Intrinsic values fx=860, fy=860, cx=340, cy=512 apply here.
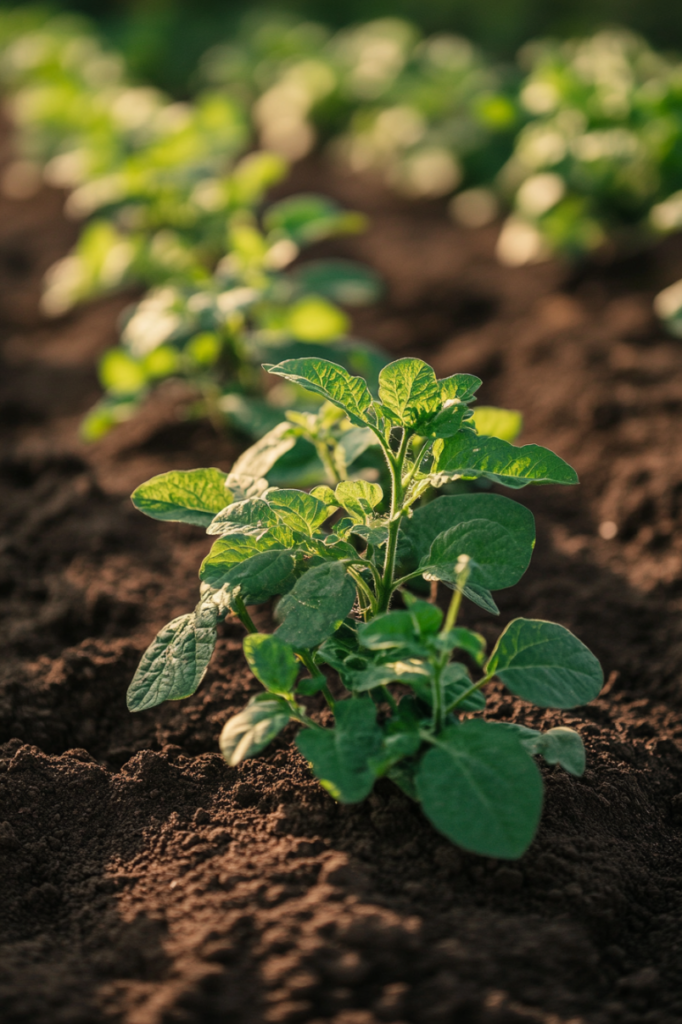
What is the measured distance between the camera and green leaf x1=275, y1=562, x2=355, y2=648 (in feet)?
3.91

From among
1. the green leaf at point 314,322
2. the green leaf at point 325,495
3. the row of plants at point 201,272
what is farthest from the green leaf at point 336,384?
the green leaf at point 314,322

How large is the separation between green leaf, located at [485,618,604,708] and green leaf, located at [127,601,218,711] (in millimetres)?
416

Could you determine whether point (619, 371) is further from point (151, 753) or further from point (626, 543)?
point (151, 753)

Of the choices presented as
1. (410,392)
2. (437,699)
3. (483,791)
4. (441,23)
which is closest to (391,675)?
(437,699)

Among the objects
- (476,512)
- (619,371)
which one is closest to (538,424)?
(619,371)

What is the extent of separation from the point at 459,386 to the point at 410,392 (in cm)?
8

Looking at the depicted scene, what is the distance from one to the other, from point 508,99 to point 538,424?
1410mm

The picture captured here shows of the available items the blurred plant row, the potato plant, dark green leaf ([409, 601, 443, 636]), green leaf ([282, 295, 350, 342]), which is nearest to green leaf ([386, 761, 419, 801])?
dark green leaf ([409, 601, 443, 636])

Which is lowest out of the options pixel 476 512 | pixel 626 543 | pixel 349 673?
pixel 626 543

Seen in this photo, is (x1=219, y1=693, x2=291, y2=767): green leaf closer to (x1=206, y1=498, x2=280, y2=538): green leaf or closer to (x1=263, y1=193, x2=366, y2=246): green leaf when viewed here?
(x1=206, y1=498, x2=280, y2=538): green leaf

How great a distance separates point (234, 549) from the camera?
4.30 feet

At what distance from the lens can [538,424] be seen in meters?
2.55

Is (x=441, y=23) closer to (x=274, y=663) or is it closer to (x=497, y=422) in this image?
(x=497, y=422)

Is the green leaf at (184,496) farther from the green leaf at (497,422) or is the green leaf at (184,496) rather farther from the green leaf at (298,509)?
the green leaf at (497,422)
